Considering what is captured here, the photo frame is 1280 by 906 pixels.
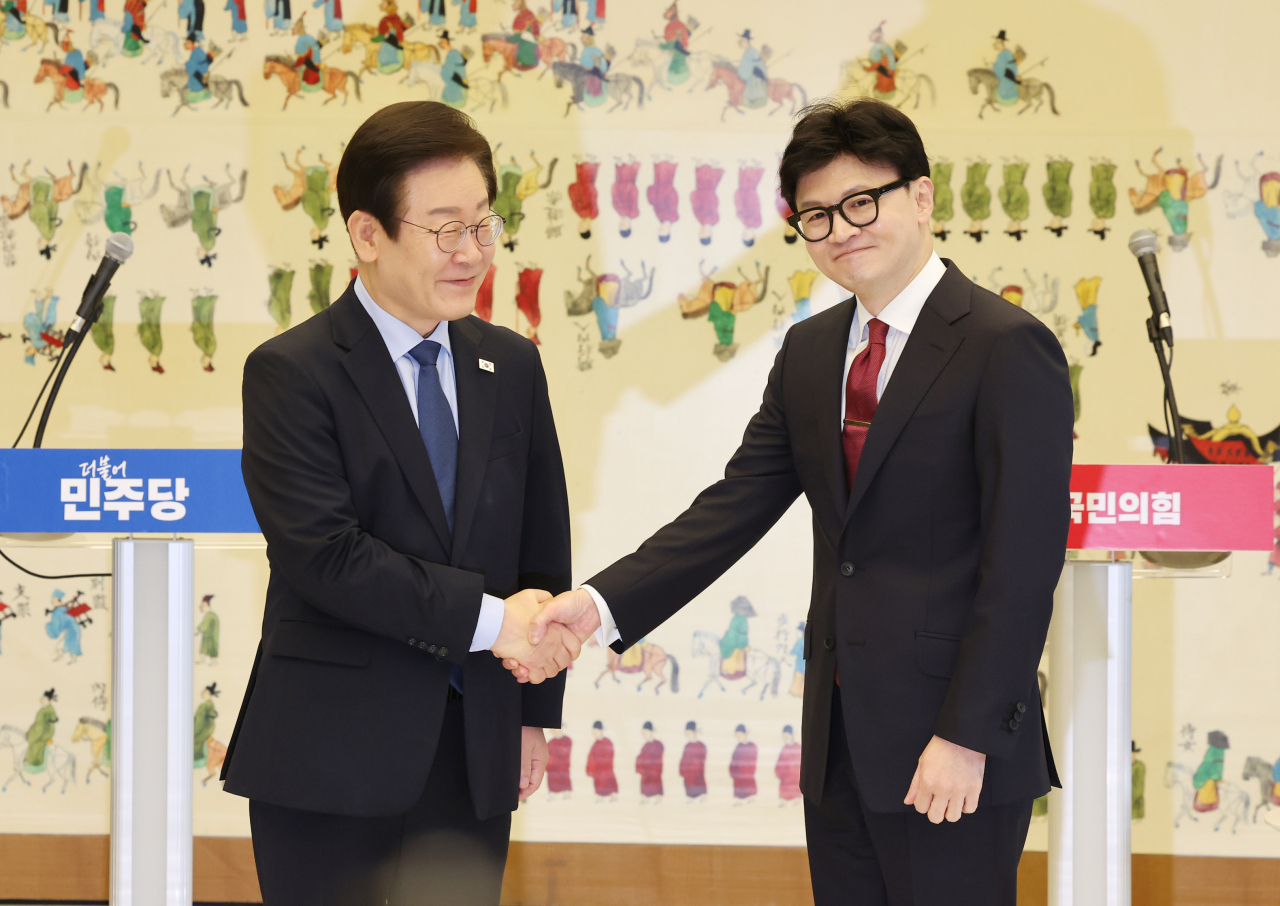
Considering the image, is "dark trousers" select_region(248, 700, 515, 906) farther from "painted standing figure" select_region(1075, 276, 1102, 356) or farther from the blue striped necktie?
"painted standing figure" select_region(1075, 276, 1102, 356)

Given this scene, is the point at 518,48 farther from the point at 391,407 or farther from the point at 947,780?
the point at 947,780

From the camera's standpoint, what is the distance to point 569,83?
3.35 meters

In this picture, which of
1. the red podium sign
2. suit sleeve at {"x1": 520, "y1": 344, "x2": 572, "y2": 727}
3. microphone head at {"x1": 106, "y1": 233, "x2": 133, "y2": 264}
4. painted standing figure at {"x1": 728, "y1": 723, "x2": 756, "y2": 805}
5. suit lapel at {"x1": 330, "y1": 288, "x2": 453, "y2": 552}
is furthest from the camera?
painted standing figure at {"x1": 728, "y1": 723, "x2": 756, "y2": 805}

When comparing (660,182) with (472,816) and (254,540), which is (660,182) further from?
(472,816)

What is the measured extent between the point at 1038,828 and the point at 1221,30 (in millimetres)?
2528

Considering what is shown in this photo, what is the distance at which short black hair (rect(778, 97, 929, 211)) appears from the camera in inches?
65.3

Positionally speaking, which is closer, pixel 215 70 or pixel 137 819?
pixel 137 819

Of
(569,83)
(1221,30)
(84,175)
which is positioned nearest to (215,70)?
(84,175)

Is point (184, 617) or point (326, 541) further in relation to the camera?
point (184, 617)

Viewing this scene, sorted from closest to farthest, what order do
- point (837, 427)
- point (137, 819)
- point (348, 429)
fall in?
point (348, 429), point (837, 427), point (137, 819)

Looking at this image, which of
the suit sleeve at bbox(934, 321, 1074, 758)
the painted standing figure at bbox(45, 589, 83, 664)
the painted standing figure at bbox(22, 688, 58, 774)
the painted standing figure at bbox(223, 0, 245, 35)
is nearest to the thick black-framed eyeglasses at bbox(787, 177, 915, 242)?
the suit sleeve at bbox(934, 321, 1074, 758)

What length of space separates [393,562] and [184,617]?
69 cm

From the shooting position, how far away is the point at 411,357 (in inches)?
67.1

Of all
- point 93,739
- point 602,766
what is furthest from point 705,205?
point 93,739
